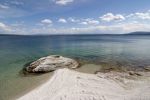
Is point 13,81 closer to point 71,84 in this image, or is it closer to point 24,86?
point 24,86

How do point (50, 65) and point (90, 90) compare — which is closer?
point (90, 90)

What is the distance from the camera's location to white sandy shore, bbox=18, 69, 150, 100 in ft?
41.3

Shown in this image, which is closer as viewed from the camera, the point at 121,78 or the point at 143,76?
the point at 121,78

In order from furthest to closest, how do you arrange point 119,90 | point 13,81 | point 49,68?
point 49,68
point 13,81
point 119,90

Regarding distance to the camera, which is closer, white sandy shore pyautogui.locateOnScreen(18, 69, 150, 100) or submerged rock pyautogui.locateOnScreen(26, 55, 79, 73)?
white sandy shore pyautogui.locateOnScreen(18, 69, 150, 100)

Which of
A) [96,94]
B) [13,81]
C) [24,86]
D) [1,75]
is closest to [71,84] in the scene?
[96,94]

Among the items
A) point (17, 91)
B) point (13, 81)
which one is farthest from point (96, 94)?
point (13, 81)

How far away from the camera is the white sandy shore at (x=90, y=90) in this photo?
41.3 feet

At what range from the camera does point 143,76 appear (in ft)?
65.3

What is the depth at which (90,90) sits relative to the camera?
14141mm

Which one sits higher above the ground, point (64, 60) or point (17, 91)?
point (64, 60)

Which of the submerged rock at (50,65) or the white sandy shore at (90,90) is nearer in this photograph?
the white sandy shore at (90,90)

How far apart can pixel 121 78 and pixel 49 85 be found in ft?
26.8

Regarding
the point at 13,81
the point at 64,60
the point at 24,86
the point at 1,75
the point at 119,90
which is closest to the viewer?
the point at 119,90
